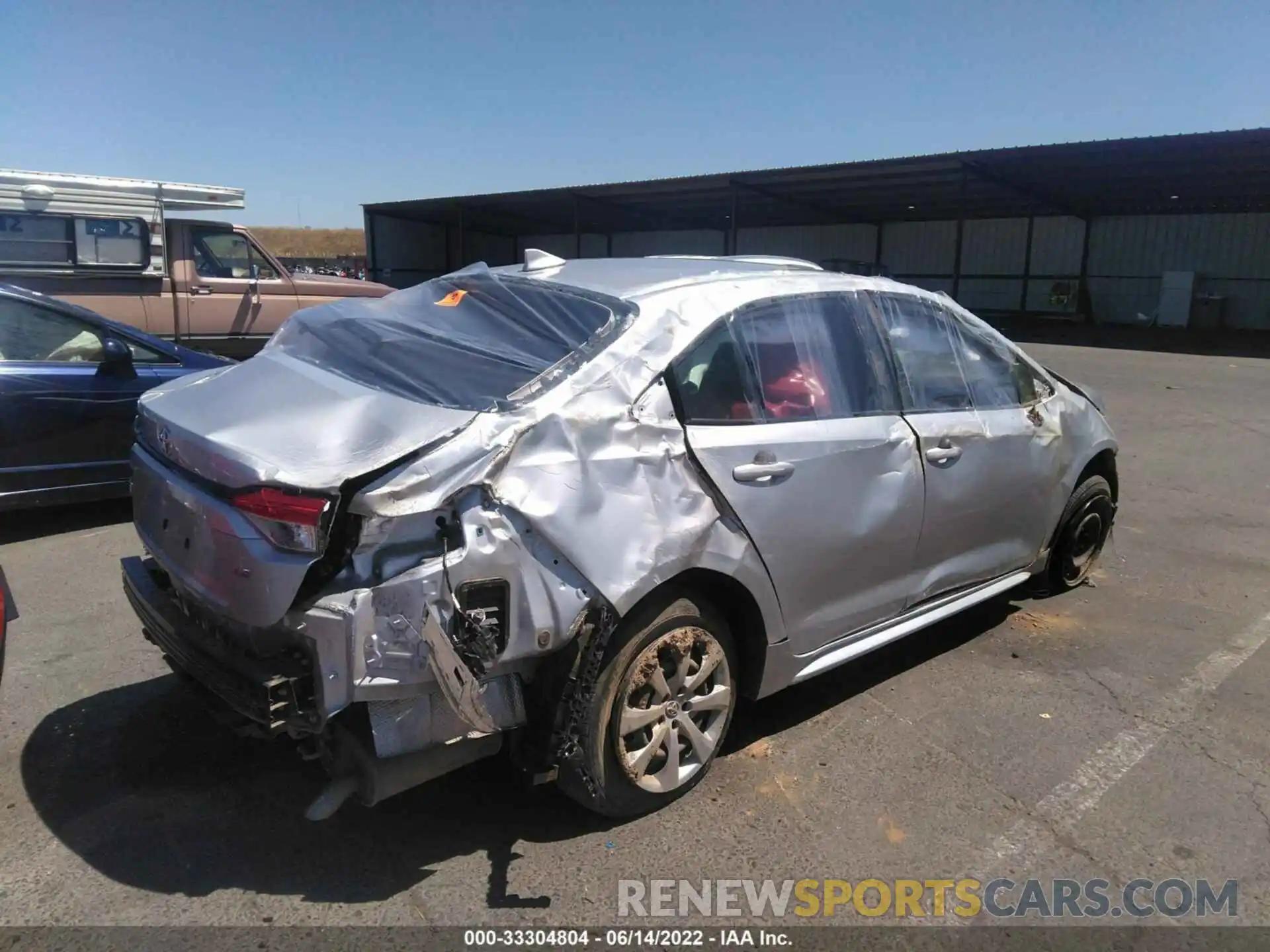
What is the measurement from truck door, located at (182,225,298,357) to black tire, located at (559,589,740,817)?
30.2 ft

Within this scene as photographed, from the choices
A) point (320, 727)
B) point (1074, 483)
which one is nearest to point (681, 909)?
point (320, 727)

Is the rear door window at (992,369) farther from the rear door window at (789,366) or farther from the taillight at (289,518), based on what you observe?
the taillight at (289,518)

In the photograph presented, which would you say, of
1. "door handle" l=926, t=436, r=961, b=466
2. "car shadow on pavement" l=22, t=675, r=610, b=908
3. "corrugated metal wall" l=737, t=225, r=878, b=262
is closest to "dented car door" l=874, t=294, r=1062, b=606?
"door handle" l=926, t=436, r=961, b=466

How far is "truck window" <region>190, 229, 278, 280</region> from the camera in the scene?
11094 millimetres

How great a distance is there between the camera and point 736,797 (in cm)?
325

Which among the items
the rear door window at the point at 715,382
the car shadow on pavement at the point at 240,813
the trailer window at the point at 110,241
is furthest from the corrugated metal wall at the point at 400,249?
the rear door window at the point at 715,382

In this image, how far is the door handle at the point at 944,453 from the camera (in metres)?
3.78

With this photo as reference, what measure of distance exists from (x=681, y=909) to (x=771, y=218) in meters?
33.4

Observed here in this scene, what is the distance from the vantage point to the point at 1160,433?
10531mm

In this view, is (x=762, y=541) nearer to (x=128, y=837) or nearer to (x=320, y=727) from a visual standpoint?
(x=320, y=727)

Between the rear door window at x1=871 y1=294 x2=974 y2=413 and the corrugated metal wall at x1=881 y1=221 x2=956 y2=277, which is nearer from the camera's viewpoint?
the rear door window at x1=871 y1=294 x2=974 y2=413

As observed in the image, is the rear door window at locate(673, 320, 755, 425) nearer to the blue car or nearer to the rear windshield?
the rear windshield

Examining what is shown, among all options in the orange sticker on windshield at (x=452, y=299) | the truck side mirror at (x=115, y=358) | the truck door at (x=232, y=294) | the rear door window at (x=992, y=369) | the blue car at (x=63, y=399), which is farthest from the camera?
the truck door at (x=232, y=294)

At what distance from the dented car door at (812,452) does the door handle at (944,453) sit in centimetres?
12
